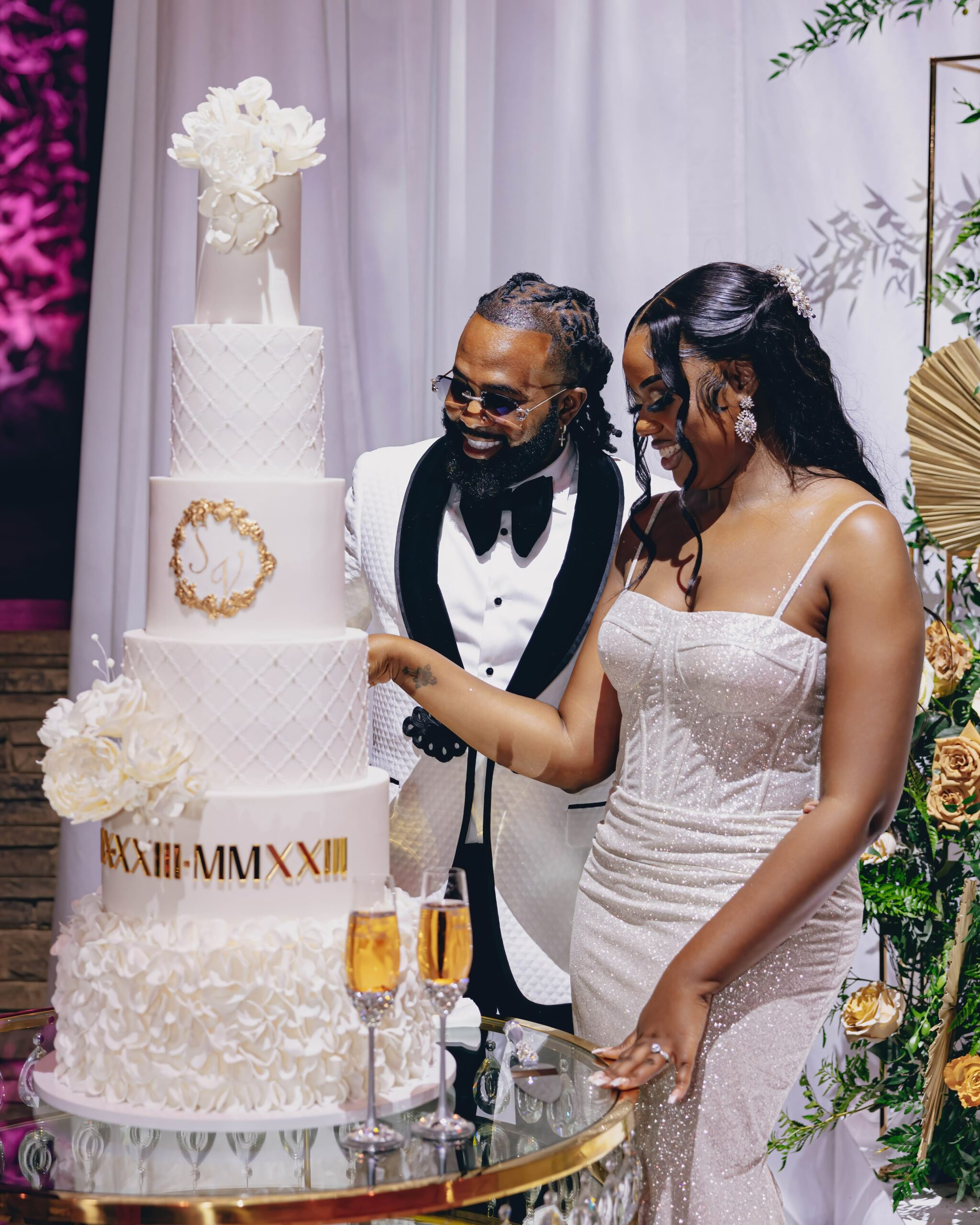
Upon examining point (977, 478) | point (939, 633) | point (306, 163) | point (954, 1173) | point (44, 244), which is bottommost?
point (954, 1173)

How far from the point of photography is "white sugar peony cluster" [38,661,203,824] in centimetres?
167

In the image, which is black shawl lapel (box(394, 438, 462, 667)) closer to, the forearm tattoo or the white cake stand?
the forearm tattoo

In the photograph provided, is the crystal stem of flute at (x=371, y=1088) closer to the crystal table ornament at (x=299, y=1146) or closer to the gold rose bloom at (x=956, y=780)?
the crystal table ornament at (x=299, y=1146)

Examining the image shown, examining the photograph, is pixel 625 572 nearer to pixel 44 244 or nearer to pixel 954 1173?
pixel 954 1173

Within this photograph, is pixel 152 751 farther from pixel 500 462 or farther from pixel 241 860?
pixel 500 462

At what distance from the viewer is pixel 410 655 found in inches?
89.2

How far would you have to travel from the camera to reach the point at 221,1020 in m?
1.61

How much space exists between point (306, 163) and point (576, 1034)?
54.8 inches

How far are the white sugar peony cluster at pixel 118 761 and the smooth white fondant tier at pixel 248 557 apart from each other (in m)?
0.13

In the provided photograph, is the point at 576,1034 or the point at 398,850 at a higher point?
the point at 398,850

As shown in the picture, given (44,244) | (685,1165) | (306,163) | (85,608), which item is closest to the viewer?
(306,163)

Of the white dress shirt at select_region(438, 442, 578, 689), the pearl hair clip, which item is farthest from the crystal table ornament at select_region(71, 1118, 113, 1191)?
the pearl hair clip

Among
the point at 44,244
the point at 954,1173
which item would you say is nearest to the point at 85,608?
the point at 44,244

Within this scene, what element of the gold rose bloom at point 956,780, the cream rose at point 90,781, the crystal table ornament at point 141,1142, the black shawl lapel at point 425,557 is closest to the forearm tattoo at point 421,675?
the black shawl lapel at point 425,557
